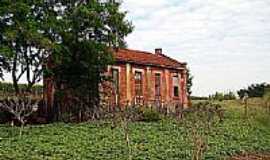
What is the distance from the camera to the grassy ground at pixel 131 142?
644 inches

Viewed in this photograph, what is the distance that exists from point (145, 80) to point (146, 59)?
1.71 metres

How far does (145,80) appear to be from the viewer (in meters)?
38.6

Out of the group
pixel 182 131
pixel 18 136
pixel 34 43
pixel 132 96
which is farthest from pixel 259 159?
pixel 132 96

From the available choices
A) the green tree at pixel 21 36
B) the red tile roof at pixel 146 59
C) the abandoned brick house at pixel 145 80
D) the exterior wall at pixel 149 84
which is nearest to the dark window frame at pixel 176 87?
the abandoned brick house at pixel 145 80

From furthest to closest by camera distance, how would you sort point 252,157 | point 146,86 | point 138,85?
point 146,86 < point 138,85 < point 252,157

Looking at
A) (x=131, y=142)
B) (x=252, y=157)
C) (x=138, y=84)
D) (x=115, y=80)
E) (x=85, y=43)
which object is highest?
(x=85, y=43)

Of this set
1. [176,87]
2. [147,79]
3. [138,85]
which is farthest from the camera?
[176,87]

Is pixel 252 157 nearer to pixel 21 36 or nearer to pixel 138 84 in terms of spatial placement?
pixel 21 36

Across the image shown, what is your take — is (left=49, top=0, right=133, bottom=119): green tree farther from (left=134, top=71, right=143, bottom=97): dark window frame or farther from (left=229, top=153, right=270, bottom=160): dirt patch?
(left=229, top=153, right=270, bottom=160): dirt patch

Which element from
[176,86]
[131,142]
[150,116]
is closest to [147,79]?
[176,86]

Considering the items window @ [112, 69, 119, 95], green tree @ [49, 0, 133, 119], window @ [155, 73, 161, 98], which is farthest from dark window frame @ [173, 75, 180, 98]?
green tree @ [49, 0, 133, 119]

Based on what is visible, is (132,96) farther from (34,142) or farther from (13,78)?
(34,142)

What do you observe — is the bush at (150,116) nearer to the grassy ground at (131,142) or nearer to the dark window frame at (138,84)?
the grassy ground at (131,142)

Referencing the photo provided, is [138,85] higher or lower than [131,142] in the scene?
higher
